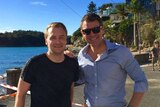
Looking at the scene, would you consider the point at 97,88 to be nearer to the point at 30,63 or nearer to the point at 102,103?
the point at 102,103

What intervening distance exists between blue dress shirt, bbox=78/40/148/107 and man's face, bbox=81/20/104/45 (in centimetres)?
18

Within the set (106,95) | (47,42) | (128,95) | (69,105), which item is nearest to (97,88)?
(106,95)

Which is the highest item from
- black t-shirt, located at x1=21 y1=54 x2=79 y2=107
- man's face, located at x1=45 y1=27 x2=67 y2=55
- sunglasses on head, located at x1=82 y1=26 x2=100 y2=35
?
sunglasses on head, located at x1=82 y1=26 x2=100 y2=35

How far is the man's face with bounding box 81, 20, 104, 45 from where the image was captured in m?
3.99

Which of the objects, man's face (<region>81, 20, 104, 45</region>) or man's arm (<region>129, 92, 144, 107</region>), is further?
man's face (<region>81, 20, 104, 45</region>)

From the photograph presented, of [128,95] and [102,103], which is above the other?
[102,103]

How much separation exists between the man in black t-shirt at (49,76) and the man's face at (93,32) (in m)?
0.22

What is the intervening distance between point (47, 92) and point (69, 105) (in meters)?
0.28

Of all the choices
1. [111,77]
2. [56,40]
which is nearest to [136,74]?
[111,77]

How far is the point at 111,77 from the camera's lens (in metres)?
3.88

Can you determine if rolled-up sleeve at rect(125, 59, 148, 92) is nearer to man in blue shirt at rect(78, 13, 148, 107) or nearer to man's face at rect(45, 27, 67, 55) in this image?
man in blue shirt at rect(78, 13, 148, 107)

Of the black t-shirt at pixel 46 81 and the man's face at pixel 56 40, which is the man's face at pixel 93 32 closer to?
the man's face at pixel 56 40

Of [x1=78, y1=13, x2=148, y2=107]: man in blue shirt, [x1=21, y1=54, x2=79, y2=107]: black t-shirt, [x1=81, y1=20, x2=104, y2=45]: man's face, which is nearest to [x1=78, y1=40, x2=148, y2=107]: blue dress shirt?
[x1=78, y1=13, x2=148, y2=107]: man in blue shirt

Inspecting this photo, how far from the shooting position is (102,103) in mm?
3828
